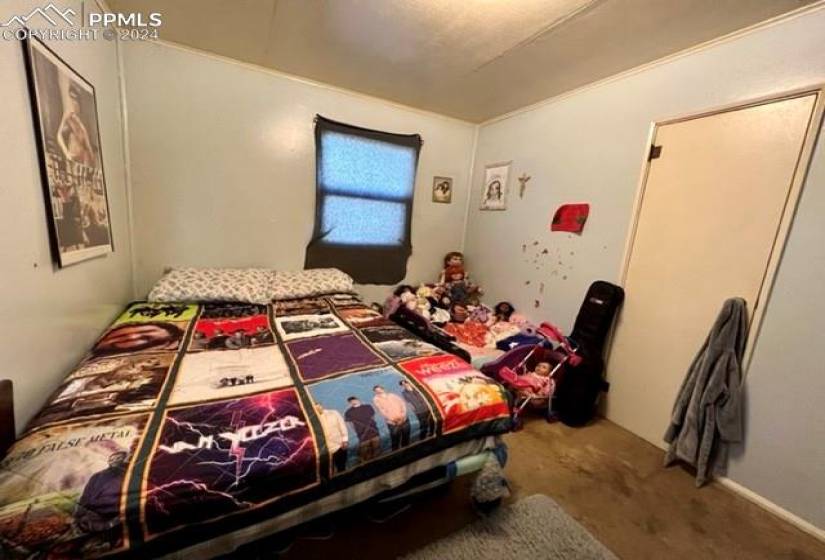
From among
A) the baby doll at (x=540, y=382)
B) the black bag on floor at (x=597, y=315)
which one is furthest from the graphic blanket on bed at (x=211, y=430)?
the black bag on floor at (x=597, y=315)

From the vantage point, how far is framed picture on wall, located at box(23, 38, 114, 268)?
117cm

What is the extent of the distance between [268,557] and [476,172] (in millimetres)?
3340

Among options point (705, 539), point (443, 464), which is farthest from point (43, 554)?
point (705, 539)

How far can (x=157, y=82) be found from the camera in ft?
7.27

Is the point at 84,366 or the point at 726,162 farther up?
the point at 726,162

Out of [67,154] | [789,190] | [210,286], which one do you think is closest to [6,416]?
[67,154]

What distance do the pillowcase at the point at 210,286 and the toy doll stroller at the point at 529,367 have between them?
1706 millimetres

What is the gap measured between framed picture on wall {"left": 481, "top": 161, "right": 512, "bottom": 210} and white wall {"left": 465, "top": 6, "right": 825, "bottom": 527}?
0.09 m

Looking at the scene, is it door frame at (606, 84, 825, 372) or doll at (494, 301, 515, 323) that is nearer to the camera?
door frame at (606, 84, 825, 372)

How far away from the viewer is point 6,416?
958mm

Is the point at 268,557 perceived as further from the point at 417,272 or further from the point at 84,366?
the point at 417,272

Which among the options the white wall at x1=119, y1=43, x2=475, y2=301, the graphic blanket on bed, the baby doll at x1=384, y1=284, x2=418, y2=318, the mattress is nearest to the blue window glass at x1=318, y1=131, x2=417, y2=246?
the white wall at x1=119, y1=43, x2=475, y2=301

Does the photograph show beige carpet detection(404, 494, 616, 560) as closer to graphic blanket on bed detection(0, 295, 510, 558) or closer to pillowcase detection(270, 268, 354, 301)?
graphic blanket on bed detection(0, 295, 510, 558)

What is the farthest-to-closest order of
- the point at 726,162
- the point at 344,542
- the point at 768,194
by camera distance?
the point at 726,162 < the point at 768,194 < the point at 344,542
